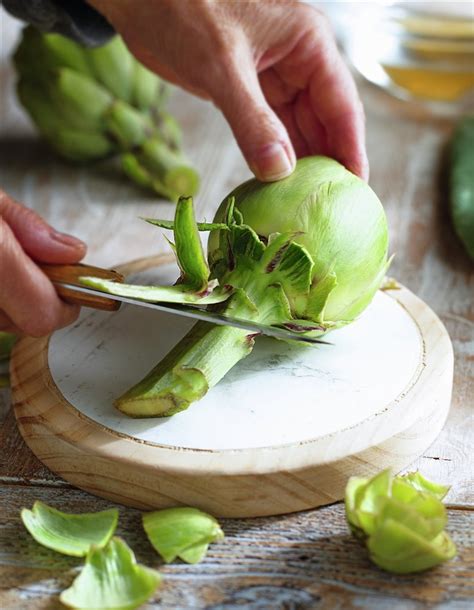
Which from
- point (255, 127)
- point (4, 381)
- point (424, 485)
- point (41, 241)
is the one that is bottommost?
point (4, 381)

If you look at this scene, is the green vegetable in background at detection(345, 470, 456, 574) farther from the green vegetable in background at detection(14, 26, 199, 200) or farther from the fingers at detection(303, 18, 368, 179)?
the green vegetable in background at detection(14, 26, 199, 200)

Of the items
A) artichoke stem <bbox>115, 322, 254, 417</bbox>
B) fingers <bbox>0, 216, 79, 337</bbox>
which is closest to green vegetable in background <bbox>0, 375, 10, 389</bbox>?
fingers <bbox>0, 216, 79, 337</bbox>

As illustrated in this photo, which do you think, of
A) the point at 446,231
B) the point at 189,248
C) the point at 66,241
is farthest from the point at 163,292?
the point at 446,231

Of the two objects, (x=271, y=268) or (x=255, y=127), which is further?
(x=255, y=127)

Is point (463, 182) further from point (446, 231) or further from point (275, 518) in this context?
point (275, 518)

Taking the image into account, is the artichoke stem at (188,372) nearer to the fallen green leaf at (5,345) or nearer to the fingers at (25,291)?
the fingers at (25,291)

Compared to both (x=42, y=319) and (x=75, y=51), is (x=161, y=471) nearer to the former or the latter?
(x=42, y=319)
